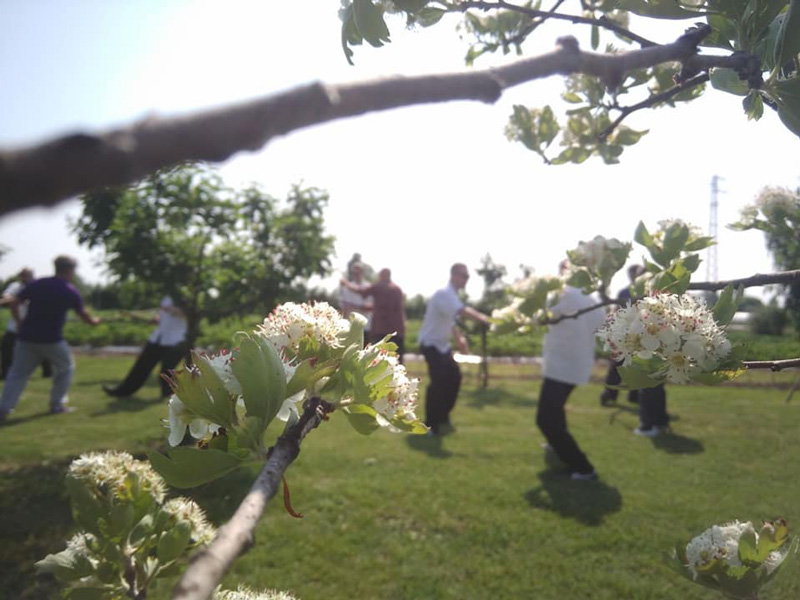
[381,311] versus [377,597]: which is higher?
[381,311]

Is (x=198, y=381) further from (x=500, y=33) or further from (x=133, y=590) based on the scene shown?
(x=500, y=33)

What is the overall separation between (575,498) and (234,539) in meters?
5.05

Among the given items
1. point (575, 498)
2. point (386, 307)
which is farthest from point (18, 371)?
point (575, 498)

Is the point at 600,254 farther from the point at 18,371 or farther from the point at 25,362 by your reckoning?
the point at 18,371

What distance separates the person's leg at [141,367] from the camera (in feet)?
27.2

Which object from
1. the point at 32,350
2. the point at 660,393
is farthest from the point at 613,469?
the point at 32,350

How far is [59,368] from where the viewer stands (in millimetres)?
7566

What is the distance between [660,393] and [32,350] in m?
7.91

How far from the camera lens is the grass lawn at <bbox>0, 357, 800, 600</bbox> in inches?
141

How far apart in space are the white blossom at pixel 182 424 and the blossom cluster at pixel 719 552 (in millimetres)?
1038

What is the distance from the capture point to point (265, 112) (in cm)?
40

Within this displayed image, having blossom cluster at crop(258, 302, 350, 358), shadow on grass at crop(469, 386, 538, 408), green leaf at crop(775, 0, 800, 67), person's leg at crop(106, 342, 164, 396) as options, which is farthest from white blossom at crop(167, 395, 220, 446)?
shadow on grass at crop(469, 386, 538, 408)

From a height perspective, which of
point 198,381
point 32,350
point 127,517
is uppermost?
point 198,381

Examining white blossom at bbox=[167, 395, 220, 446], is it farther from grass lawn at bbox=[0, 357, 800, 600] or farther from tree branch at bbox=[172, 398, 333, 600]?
grass lawn at bbox=[0, 357, 800, 600]
